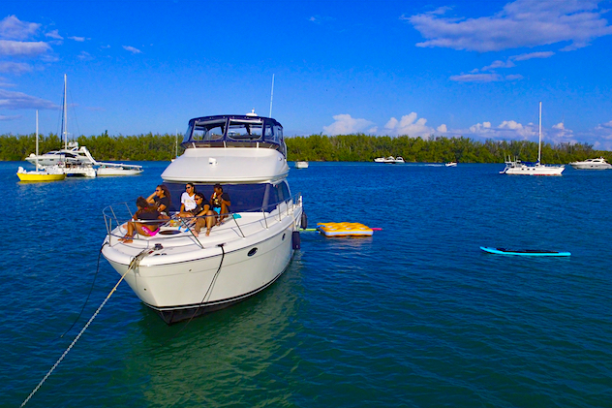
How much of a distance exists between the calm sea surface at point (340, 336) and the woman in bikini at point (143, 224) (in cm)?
207

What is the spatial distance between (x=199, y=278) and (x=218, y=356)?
1579 mm

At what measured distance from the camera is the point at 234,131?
15180 mm

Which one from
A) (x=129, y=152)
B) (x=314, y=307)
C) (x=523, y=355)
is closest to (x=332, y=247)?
(x=314, y=307)

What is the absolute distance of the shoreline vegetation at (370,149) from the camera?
15062 cm

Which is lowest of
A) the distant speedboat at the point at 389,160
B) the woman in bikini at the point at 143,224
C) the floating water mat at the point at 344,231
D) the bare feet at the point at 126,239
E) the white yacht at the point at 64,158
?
the floating water mat at the point at 344,231

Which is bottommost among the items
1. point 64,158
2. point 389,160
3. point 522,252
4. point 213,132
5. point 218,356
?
point 218,356

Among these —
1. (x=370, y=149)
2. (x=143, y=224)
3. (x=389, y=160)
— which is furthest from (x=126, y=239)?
(x=370, y=149)

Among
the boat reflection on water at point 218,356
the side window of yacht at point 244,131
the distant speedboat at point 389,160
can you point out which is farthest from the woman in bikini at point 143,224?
the distant speedboat at point 389,160

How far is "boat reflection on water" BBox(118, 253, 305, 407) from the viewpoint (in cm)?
727

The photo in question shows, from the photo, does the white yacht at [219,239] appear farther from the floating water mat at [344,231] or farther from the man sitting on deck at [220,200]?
the floating water mat at [344,231]

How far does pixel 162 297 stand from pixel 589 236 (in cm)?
1935

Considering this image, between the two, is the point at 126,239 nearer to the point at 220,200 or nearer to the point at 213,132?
the point at 220,200

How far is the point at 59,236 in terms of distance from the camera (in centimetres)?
1966

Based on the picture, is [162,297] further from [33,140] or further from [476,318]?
[33,140]
